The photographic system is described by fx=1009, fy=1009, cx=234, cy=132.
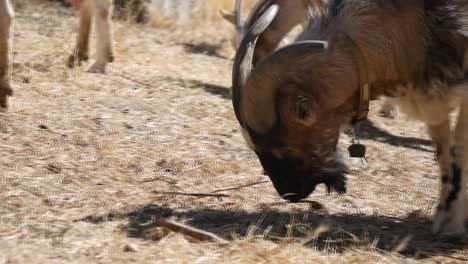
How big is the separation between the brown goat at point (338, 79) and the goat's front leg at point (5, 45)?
229cm

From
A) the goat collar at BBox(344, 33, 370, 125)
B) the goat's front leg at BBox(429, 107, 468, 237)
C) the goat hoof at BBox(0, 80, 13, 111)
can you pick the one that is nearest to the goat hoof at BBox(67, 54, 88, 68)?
the goat hoof at BBox(0, 80, 13, 111)

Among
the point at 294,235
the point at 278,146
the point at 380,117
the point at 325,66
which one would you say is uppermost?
the point at 325,66

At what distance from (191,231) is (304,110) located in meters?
1.01

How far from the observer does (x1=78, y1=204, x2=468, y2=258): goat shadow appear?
18.0 feet

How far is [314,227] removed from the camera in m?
5.82

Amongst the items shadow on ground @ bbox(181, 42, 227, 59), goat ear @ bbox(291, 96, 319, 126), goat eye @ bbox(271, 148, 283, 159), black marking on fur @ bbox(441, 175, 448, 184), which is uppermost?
goat ear @ bbox(291, 96, 319, 126)

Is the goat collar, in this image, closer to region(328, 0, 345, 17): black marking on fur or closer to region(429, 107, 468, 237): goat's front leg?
region(328, 0, 345, 17): black marking on fur

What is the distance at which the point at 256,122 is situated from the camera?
5.70 m

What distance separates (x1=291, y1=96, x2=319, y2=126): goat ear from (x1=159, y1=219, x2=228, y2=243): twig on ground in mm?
900

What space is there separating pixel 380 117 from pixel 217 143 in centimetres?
306

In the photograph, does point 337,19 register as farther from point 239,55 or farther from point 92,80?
point 92,80

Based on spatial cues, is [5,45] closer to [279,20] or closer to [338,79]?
[279,20]

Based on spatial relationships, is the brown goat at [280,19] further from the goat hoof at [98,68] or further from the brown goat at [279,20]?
the goat hoof at [98,68]

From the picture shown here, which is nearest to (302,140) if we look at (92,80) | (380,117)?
(92,80)
